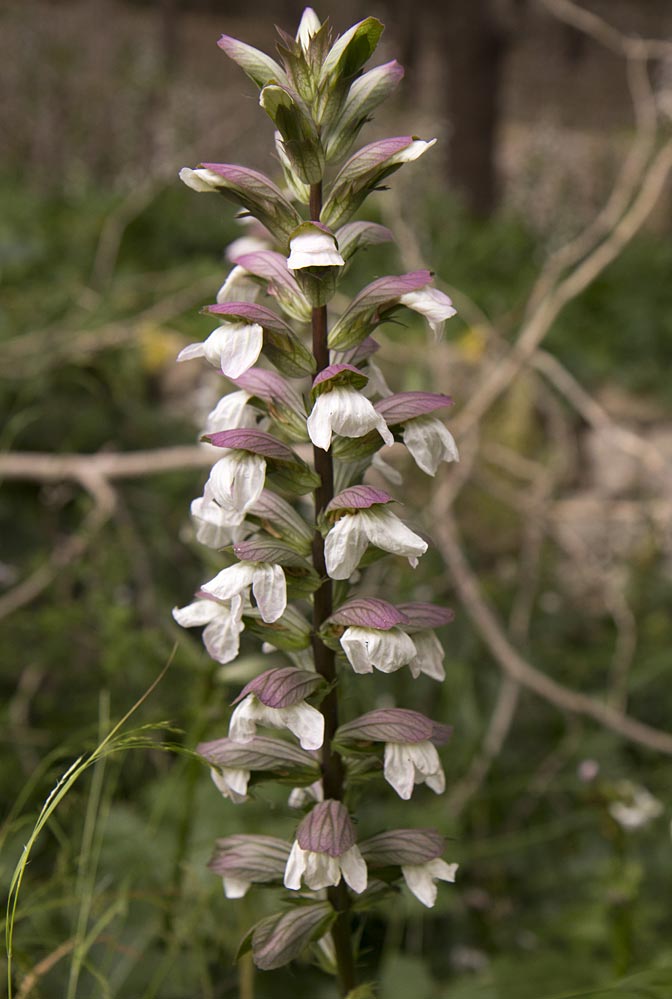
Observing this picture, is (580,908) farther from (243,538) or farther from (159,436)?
(159,436)

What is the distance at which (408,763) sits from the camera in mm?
943

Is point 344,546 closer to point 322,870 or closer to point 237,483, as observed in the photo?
point 237,483

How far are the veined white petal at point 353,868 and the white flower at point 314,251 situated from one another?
550mm

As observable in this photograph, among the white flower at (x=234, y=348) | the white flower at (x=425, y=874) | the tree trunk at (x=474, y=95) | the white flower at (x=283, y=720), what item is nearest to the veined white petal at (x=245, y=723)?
the white flower at (x=283, y=720)

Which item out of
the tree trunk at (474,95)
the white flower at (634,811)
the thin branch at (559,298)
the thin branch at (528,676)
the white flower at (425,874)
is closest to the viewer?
the white flower at (425,874)

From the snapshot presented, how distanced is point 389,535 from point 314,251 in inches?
10.7

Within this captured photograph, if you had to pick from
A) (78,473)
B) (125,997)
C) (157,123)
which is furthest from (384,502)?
(157,123)

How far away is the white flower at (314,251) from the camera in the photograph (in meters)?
0.88

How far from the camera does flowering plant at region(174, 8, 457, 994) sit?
35.7 inches

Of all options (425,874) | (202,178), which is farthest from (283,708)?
(202,178)

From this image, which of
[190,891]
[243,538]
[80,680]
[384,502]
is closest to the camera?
[384,502]

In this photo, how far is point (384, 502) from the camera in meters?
0.93

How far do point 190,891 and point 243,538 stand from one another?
1.09m

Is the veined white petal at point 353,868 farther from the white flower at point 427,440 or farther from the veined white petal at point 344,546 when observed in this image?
the white flower at point 427,440
